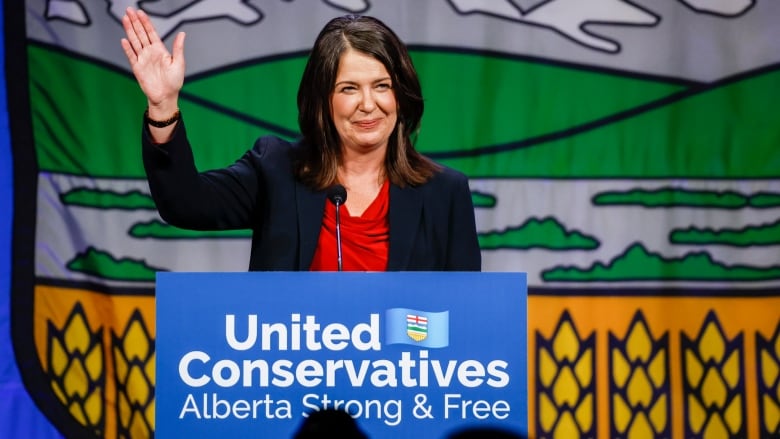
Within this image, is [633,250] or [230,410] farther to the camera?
[633,250]

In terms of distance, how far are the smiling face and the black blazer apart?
13cm

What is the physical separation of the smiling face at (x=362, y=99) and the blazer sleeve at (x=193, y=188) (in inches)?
8.7

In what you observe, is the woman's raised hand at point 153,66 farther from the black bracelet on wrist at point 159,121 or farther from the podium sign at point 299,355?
the podium sign at point 299,355

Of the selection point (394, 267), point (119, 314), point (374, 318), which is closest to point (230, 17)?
point (119, 314)

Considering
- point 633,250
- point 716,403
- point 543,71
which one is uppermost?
point 543,71

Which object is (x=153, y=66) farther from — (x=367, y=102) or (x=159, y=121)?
(x=367, y=102)

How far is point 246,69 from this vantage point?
3.68 meters

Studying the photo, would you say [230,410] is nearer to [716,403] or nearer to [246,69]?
[246,69]

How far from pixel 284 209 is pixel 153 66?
0.38 metres

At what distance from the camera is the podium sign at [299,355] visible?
157cm

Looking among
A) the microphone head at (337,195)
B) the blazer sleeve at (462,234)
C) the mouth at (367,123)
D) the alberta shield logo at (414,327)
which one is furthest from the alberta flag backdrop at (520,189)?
the alberta shield logo at (414,327)

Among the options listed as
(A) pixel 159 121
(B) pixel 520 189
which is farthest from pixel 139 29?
(B) pixel 520 189

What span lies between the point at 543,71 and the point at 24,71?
182cm

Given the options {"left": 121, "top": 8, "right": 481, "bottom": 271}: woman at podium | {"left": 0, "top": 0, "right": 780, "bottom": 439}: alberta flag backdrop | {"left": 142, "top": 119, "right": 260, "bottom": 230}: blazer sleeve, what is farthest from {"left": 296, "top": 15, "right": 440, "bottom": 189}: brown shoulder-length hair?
{"left": 0, "top": 0, "right": 780, "bottom": 439}: alberta flag backdrop
